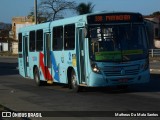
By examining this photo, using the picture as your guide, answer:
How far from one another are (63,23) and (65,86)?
3763 millimetres

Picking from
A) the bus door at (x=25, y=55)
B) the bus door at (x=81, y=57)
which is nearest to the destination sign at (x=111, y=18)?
the bus door at (x=81, y=57)

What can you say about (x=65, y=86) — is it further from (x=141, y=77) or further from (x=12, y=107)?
(x=12, y=107)

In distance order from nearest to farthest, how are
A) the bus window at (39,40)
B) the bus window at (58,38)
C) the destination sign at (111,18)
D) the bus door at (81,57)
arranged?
the destination sign at (111,18) → the bus door at (81,57) → the bus window at (58,38) → the bus window at (39,40)

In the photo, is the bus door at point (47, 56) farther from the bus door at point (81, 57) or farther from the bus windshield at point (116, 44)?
the bus windshield at point (116, 44)

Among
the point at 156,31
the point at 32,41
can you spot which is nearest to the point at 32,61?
the point at 32,41

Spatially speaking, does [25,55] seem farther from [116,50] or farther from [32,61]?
[116,50]

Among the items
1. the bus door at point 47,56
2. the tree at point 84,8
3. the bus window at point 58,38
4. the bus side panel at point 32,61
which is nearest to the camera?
the bus window at point 58,38

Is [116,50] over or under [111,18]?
under

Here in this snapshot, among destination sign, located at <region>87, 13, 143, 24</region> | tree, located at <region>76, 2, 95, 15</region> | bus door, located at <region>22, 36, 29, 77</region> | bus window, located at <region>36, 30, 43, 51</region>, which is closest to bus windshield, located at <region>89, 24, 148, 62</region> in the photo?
destination sign, located at <region>87, 13, 143, 24</region>

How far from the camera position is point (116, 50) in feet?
60.6

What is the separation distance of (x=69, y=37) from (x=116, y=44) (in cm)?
247

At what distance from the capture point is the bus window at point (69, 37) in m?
19.9

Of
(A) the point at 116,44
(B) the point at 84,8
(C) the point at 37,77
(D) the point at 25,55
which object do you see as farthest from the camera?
(B) the point at 84,8

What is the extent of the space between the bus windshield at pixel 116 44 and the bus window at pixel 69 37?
150 cm
